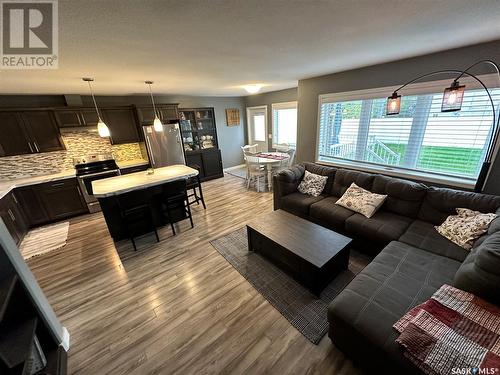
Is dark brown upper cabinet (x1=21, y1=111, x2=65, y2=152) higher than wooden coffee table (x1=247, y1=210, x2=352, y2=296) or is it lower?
higher

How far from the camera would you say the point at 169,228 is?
341cm

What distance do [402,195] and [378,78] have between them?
1.83 m

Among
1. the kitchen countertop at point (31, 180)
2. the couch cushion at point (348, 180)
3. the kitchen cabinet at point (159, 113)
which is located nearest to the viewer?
the couch cushion at point (348, 180)

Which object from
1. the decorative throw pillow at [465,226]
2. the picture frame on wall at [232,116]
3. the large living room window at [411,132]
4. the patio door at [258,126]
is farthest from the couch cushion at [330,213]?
the picture frame on wall at [232,116]

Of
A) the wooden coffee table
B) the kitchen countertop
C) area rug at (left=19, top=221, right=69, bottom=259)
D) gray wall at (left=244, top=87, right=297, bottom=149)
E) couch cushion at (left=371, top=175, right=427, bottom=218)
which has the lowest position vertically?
area rug at (left=19, top=221, right=69, bottom=259)

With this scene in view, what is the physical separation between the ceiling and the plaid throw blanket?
192 centimetres

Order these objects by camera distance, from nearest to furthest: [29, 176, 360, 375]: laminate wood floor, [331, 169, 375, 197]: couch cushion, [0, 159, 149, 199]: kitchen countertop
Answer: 1. [29, 176, 360, 375]: laminate wood floor
2. [331, 169, 375, 197]: couch cushion
3. [0, 159, 149, 199]: kitchen countertop

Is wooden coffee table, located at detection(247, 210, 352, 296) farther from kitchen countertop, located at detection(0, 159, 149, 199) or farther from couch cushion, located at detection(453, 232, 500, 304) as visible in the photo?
kitchen countertop, located at detection(0, 159, 149, 199)

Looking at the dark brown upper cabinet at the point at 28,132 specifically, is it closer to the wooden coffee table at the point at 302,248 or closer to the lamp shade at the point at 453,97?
the wooden coffee table at the point at 302,248

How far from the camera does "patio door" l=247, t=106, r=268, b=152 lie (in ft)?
20.4

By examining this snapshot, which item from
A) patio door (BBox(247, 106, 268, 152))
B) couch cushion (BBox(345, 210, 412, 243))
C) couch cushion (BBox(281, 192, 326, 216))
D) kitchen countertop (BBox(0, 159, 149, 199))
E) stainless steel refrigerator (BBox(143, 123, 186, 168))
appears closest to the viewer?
couch cushion (BBox(345, 210, 412, 243))

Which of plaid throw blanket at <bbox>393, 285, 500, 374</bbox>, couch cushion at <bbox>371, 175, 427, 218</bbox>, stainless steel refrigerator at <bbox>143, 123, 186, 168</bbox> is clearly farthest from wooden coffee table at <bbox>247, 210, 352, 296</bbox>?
stainless steel refrigerator at <bbox>143, 123, 186, 168</bbox>

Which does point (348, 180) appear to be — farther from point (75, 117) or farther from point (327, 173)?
point (75, 117)

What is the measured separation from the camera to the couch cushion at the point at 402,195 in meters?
2.40
